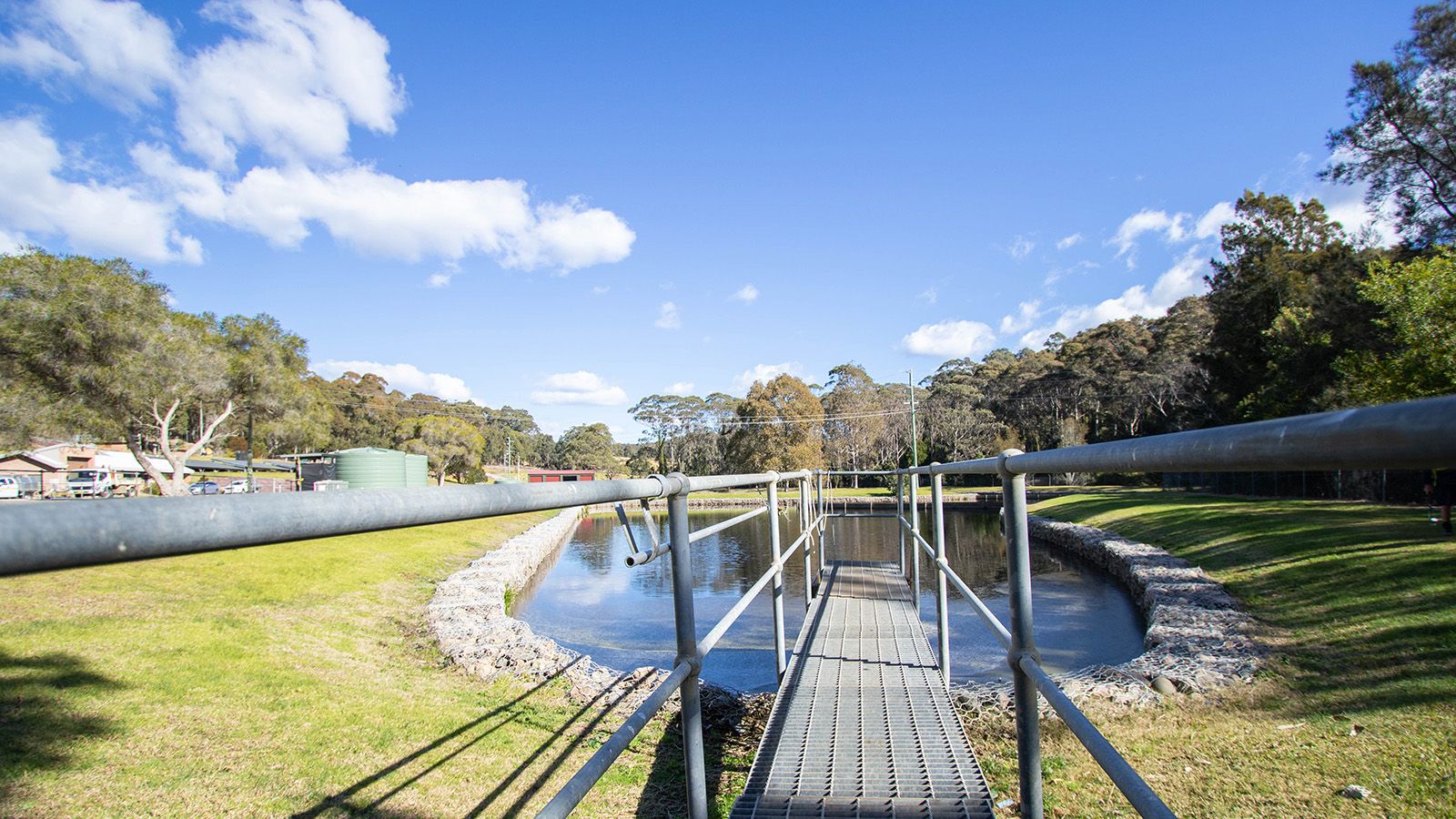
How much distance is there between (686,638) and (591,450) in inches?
2516

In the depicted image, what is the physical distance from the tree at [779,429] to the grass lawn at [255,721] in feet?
117

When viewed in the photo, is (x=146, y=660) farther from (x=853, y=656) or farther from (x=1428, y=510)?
(x=1428, y=510)

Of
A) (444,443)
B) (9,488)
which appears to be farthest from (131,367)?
(444,443)

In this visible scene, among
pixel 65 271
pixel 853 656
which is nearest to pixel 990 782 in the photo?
pixel 853 656

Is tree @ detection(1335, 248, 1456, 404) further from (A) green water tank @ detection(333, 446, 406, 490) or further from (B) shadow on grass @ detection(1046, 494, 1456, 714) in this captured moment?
(A) green water tank @ detection(333, 446, 406, 490)

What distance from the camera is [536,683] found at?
555 cm

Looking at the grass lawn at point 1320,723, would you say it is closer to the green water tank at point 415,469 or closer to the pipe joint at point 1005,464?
the pipe joint at point 1005,464

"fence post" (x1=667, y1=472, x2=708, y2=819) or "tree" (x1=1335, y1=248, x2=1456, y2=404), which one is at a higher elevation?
"tree" (x1=1335, y1=248, x2=1456, y2=404)

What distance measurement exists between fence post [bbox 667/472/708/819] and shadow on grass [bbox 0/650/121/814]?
10.4ft

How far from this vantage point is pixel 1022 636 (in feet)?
4.81

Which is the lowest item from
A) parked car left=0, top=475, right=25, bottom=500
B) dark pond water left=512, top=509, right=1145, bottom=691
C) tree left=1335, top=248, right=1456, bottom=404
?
dark pond water left=512, top=509, right=1145, bottom=691

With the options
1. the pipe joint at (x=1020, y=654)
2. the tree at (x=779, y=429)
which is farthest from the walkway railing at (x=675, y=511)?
the tree at (x=779, y=429)

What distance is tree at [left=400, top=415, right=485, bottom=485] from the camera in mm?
39812

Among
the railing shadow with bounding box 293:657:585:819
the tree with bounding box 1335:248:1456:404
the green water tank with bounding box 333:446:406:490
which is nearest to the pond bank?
the railing shadow with bounding box 293:657:585:819
